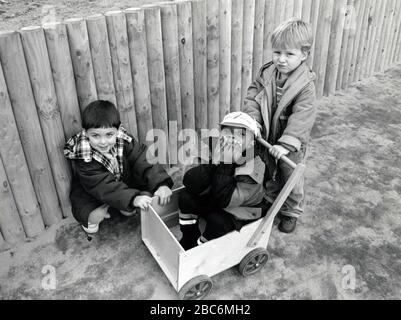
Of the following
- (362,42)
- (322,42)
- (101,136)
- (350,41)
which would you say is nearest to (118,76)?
(101,136)

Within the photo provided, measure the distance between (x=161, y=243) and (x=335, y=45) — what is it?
12.5ft

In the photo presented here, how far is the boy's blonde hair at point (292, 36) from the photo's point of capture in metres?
2.93

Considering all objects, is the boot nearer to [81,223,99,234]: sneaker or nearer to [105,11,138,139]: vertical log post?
[81,223,99,234]: sneaker

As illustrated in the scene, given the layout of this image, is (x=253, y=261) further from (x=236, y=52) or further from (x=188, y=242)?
(x=236, y=52)

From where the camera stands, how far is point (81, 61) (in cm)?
314

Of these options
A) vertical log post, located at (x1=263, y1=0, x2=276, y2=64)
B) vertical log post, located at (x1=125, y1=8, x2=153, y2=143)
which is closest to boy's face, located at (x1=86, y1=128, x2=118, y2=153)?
vertical log post, located at (x1=125, y1=8, x2=153, y2=143)

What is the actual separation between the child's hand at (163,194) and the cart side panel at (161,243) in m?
0.16

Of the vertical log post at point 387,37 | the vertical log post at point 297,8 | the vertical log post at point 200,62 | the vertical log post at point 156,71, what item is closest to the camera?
the vertical log post at point 156,71

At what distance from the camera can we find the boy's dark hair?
9.87 ft

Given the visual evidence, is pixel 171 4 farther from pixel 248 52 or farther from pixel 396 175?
pixel 396 175

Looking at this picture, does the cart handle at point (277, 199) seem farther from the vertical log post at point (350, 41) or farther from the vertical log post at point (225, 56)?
the vertical log post at point (350, 41)

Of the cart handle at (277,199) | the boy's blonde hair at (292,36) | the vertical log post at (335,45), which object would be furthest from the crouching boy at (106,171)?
the vertical log post at (335,45)

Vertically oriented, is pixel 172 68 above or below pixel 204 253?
above

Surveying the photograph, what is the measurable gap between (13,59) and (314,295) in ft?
8.48
